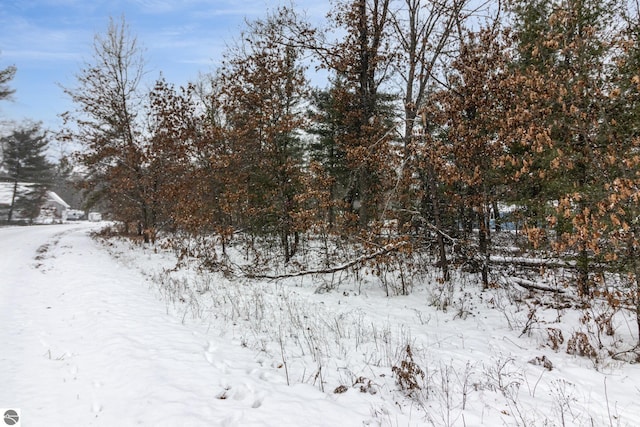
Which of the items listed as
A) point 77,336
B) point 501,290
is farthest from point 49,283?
point 501,290

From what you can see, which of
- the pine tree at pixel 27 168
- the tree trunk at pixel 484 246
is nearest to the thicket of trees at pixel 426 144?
the tree trunk at pixel 484 246

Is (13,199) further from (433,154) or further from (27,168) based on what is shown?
(433,154)

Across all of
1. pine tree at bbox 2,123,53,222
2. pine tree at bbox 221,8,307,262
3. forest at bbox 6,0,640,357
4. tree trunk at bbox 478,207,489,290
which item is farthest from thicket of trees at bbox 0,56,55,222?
tree trunk at bbox 478,207,489,290

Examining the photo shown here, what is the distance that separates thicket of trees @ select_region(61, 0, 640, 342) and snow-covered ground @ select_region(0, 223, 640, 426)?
1641 millimetres

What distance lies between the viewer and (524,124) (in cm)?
659

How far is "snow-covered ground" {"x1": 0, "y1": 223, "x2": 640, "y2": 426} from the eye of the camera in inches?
147

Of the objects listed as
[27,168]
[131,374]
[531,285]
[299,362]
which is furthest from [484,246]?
[27,168]

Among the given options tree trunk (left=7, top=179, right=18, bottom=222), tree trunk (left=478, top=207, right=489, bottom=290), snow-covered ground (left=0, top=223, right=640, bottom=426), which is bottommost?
snow-covered ground (left=0, top=223, right=640, bottom=426)

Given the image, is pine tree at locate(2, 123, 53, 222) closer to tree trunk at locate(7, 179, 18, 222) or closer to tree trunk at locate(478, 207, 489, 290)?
tree trunk at locate(7, 179, 18, 222)

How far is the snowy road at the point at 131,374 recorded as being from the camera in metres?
3.62

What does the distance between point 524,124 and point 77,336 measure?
9039 millimetres

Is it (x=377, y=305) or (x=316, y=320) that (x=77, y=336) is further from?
(x=377, y=305)

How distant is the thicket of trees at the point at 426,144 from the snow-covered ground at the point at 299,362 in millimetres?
1641

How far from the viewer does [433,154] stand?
857cm
